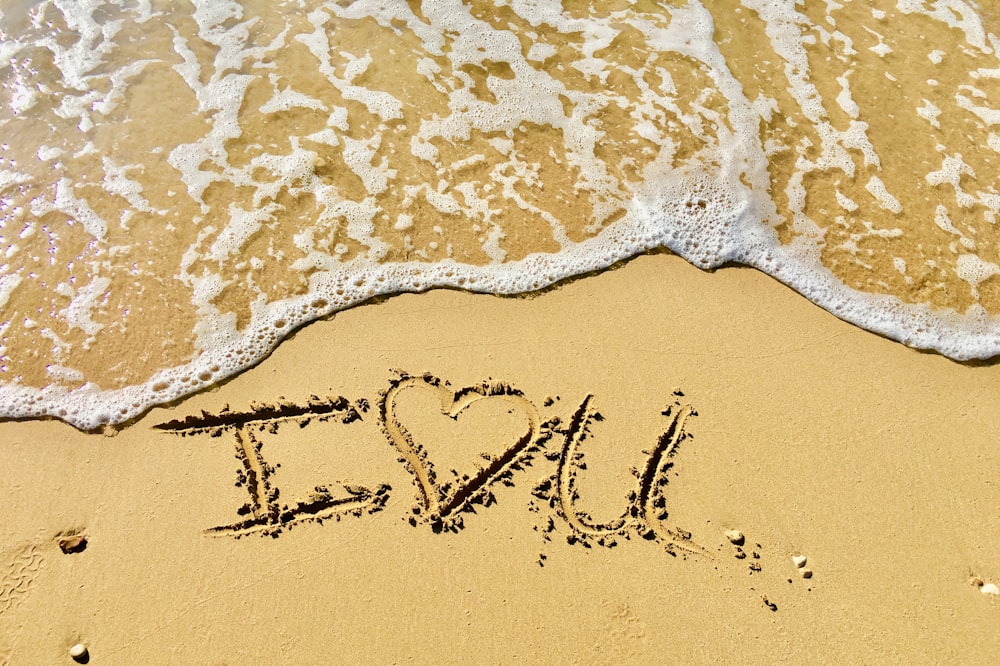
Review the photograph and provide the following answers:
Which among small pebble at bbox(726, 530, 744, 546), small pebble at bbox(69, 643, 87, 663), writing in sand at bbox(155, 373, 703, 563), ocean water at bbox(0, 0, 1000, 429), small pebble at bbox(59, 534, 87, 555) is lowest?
small pebble at bbox(69, 643, 87, 663)

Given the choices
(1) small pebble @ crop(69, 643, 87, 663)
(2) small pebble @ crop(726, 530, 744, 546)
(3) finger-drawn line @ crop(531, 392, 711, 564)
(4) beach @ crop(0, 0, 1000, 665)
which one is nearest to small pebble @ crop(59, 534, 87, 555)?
(4) beach @ crop(0, 0, 1000, 665)

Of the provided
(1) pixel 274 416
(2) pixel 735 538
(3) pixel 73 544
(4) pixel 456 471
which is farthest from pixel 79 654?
(2) pixel 735 538

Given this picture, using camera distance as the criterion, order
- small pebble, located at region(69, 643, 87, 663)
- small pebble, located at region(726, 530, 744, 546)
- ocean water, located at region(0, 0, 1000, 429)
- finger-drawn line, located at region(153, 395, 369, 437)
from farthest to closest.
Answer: ocean water, located at region(0, 0, 1000, 429)
finger-drawn line, located at region(153, 395, 369, 437)
small pebble, located at region(726, 530, 744, 546)
small pebble, located at region(69, 643, 87, 663)

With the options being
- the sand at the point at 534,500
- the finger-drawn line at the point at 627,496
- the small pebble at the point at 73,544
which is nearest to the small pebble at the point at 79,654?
the sand at the point at 534,500

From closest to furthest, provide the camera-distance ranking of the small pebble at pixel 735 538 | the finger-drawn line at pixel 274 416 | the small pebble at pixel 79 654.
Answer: the small pebble at pixel 79 654
the small pebble at pixel 735 538
the finger-drawn line at pixel 274 416

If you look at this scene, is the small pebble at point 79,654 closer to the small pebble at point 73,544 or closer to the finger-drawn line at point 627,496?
the small pebble at point 73,544

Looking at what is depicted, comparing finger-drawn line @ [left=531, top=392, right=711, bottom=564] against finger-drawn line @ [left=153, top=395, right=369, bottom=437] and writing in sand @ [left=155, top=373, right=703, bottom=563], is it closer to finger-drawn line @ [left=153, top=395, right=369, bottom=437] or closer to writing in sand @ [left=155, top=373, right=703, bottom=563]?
writing in sand @ [left=155, top=373, right=703, bottom=563]

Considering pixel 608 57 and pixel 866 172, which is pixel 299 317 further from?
pixel 866 172
